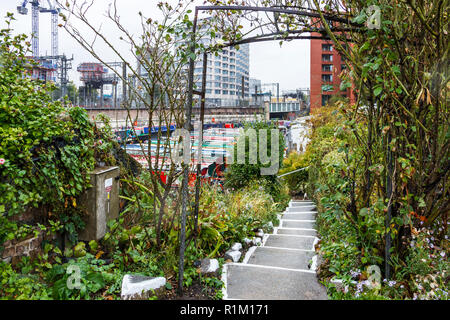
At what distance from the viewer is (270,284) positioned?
3543mm

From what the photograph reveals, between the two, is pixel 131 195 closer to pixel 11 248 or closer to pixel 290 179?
pixel 11 248

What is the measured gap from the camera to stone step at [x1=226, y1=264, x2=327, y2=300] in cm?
329

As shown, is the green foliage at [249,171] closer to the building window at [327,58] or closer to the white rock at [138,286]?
the white rock at [138,286]

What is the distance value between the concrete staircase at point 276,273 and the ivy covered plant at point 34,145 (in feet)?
6.23

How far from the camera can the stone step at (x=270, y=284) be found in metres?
3.29

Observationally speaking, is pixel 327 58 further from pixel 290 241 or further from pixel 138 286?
pixel 138 286

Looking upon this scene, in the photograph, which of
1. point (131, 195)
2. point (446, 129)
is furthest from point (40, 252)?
point (446, 129)

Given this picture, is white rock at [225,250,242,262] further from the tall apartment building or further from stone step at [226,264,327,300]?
Result: the tall apartment building

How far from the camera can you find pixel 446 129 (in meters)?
2.77

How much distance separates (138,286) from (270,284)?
141 centimetres

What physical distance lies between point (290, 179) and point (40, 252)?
971 centimetres

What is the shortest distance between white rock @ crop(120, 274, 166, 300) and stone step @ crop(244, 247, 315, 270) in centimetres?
159

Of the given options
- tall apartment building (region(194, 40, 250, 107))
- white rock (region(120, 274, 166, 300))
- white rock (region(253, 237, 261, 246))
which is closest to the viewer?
white rock (region(120, 274, 166, 300))

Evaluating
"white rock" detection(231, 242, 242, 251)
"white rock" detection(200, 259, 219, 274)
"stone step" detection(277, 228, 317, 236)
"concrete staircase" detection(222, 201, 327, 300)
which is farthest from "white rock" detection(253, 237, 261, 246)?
"white rock" detection(200, 259, 219, 274)
